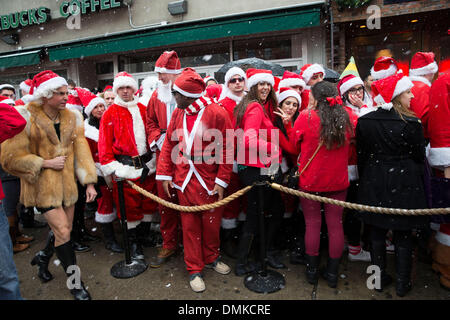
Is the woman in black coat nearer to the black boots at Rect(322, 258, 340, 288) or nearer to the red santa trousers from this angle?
the black boots at Rect(322, 258, 340, 288)

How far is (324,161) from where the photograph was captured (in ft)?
9.50

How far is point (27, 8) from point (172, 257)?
12958 mm

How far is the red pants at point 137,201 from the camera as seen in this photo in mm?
3777

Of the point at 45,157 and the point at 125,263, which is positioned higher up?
the point at 45,157

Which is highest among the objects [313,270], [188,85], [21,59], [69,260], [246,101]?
[21,59]

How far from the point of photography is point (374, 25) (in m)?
7.91

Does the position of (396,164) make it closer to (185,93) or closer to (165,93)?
(185,93)

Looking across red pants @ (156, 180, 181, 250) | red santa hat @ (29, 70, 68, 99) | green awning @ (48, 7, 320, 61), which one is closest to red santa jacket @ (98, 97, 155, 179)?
red pants @ (156, 180, 181, 250)

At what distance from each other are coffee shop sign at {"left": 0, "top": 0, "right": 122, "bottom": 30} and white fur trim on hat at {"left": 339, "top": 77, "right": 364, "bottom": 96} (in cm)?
916

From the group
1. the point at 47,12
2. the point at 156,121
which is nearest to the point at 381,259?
the point at 156,121

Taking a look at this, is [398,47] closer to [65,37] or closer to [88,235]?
[88,235]

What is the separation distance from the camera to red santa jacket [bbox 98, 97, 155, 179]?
11.7 feet

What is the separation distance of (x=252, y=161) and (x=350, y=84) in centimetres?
174

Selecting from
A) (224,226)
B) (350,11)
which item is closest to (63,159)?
(224,226)
